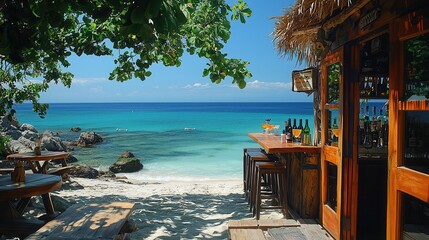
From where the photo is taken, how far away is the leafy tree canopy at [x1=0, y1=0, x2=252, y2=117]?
5.02 feet

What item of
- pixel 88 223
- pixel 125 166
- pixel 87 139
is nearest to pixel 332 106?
pixel 88 223

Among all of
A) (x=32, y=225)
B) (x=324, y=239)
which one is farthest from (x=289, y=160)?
(x=32, y=225)

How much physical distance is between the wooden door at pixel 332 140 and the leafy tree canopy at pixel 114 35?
36.3 inches

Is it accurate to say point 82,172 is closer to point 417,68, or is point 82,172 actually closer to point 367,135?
point 367,135

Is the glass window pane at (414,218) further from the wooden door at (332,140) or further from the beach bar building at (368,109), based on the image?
the wooden door at (332,140)

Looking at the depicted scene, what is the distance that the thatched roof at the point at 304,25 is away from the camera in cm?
278

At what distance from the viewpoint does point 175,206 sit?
5445mm

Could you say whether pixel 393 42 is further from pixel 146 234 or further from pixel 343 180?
pixel 146 234

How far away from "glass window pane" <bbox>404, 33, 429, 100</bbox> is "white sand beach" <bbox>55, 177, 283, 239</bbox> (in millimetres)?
2539

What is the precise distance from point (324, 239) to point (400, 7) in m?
1.71

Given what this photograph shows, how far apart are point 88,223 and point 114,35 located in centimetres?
284

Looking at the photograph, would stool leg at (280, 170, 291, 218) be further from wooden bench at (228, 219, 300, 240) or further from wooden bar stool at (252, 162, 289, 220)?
wooden bench at (228, 219, 300, 240)

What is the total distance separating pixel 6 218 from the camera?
3.45 m

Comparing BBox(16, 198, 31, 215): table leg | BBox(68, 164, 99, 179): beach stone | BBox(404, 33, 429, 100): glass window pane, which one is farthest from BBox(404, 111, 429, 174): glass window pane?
BBox(68, 164, 99, 179): beach stone
